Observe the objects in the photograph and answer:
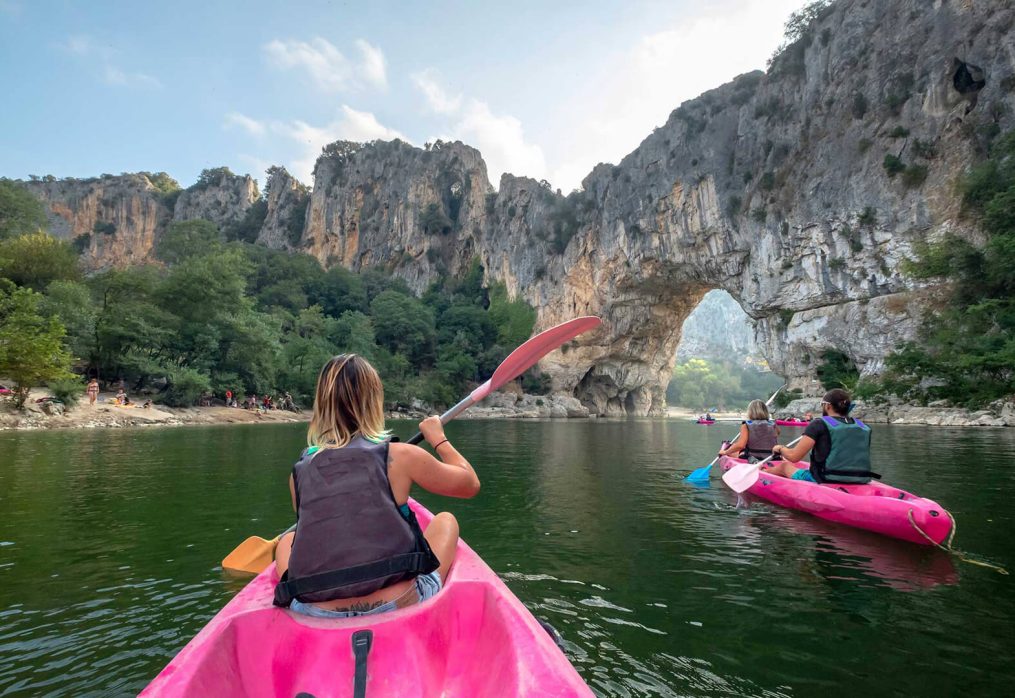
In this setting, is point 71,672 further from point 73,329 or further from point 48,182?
point 48,182

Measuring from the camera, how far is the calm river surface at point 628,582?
2.49 m

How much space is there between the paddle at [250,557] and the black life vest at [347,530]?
2513 mm

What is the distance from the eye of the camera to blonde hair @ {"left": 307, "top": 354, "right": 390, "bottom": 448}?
1872 millimetres

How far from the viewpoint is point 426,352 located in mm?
45625

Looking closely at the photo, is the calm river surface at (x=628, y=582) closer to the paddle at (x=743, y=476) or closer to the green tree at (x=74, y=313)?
the paddle at (x=743, y=476)

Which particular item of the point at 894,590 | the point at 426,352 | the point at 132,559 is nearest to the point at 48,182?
the point at 426,352

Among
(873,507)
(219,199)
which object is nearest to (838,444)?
(873,507)

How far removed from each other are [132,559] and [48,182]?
80.6m

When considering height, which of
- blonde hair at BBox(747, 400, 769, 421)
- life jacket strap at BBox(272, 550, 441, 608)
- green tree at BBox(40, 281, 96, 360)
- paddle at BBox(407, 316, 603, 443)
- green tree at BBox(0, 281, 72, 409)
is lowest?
life jacket strap at BBox(272, 550, 441, 608)

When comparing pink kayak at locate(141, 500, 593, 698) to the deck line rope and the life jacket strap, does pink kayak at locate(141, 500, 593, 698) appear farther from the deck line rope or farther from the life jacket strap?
the deck line rope

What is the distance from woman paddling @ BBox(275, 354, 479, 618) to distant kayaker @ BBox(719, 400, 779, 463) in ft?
22.7

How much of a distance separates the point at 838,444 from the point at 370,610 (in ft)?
17.0

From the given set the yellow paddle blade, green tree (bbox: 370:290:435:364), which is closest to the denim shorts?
the yellow paddle blade

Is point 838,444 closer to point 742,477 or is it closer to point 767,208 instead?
point 742,477
